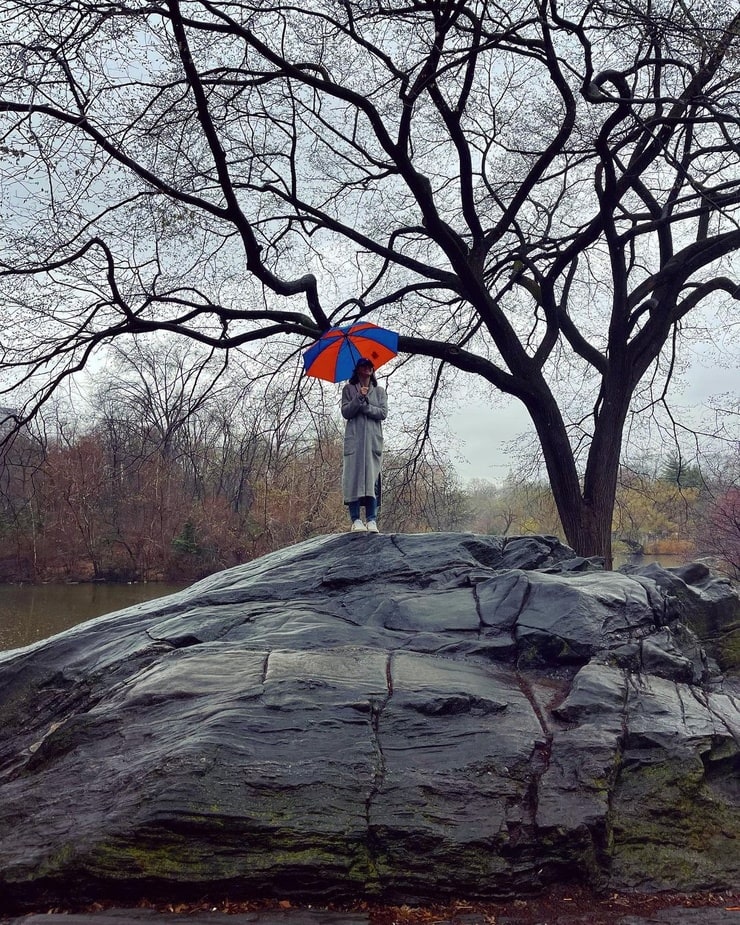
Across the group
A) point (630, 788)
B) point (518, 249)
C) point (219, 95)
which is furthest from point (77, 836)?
point (518, 249)

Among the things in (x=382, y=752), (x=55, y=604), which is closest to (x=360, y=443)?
(x=382, y=752)

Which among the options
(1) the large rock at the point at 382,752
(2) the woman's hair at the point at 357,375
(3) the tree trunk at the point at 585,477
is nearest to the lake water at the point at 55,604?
(3) the tree trunk at the point at 585,477

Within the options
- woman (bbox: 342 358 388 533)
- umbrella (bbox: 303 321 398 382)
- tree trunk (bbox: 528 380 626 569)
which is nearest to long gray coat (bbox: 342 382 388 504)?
woman (bbox: 342 358 388 533)

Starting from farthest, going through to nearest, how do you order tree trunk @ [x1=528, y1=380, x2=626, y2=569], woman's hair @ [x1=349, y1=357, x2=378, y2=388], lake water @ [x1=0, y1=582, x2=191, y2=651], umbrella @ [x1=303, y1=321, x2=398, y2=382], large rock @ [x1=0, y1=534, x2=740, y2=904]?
lake water @ [x1=0, y1=582, x2=191, y2=651], tree trunk @ [x1=528, y1=380, x2=626, y2=569], umbrella @ [x1=303, y1=321, x2=398, y2=382], woman's hair @ [x1=349, y1=357, x2=378, y2=388], large rock @ [x1=0, y1=534, x2=740, y2=904]

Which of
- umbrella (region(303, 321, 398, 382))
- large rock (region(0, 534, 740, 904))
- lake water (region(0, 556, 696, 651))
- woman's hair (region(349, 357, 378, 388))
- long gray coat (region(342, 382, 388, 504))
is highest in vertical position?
umbrella (region(303, 321, 398, 382))

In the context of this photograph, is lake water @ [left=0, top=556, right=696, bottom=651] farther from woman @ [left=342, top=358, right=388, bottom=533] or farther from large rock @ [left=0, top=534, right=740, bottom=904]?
large rock @ [left=0, top=534, right=740, bottom=904]

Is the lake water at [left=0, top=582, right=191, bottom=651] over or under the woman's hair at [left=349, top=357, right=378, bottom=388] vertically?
under

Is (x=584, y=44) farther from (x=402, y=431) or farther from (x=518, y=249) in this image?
(x=402, y=431)

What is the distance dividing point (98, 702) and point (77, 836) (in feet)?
4.14

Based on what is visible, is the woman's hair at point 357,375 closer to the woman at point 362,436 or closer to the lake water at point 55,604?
the woman at point 362,436

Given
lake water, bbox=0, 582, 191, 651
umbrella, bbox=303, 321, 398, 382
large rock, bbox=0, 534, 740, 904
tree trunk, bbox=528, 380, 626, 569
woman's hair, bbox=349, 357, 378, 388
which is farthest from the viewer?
lake water, bbox=0, 582, 191, 651

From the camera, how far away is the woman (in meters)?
7.28

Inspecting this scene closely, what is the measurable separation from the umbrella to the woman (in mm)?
Result: 165

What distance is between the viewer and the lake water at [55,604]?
16.4 meters
